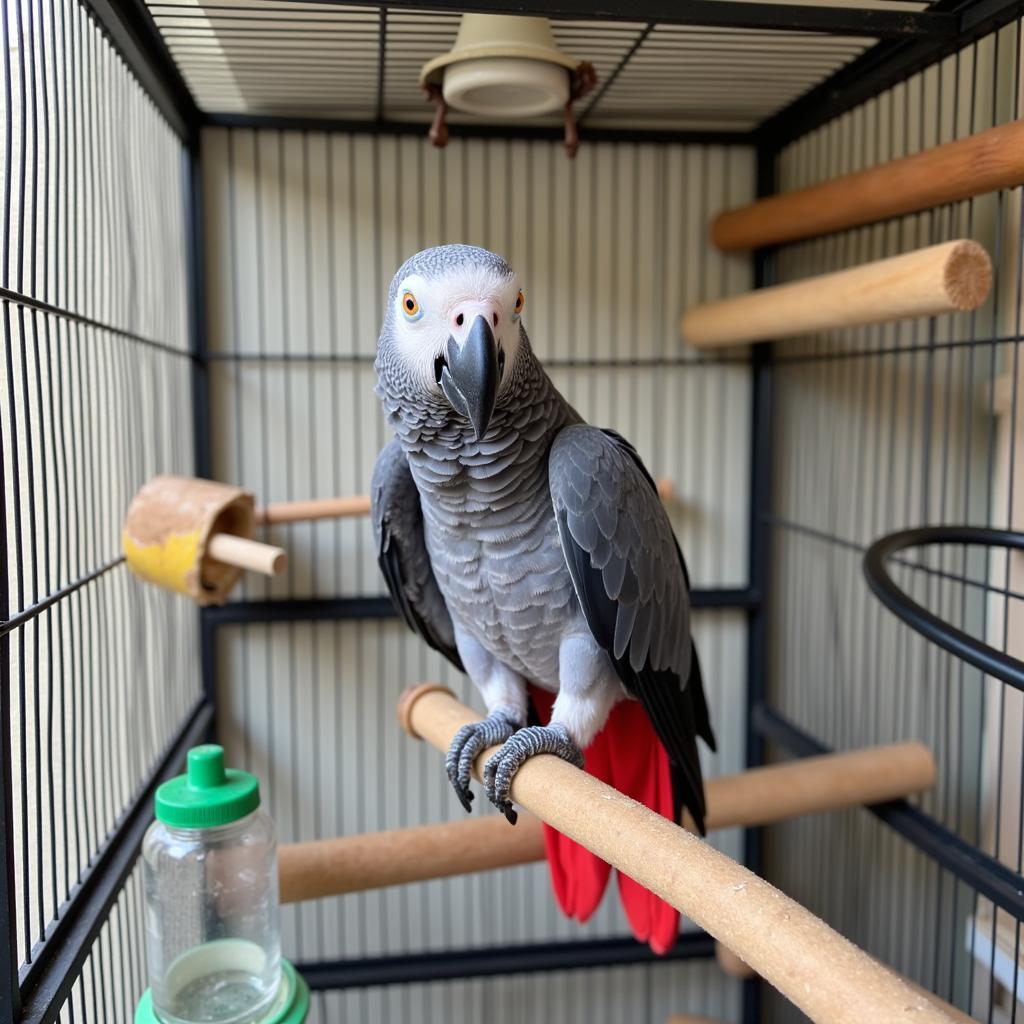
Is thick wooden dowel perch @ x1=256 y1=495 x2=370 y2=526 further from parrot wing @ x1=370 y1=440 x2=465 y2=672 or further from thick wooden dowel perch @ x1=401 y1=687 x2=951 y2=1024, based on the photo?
thick wooden dowel perch @ x1=401 y1=687 x2=951 y2=1024

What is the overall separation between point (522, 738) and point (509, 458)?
1.00 ft

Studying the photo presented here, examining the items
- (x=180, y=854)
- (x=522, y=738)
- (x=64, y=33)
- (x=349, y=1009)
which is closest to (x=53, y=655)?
(x=180, y=854)

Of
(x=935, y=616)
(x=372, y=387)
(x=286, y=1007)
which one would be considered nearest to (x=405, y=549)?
(x=286, y=1007)

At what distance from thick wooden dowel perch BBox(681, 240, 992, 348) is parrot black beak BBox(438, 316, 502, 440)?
1.89 ft

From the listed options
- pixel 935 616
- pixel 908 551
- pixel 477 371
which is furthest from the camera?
pixel 908 551

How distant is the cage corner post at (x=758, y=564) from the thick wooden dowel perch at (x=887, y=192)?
0.18 metres

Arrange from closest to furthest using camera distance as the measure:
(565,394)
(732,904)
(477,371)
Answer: (732,904) < (477,371) < (565,394)

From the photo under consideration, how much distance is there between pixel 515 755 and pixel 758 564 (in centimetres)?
107

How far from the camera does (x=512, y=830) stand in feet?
4.09

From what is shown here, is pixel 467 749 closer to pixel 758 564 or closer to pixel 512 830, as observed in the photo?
pixel 512 830

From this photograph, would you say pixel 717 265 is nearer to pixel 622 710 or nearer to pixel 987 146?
pixel 987 146

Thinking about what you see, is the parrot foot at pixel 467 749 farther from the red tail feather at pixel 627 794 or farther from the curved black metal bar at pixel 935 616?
the curved black metal bar at pixel 935 616

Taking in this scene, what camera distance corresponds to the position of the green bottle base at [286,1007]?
0.94 metres

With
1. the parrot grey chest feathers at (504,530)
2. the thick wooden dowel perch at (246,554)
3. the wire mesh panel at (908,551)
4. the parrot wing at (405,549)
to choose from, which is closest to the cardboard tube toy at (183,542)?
the thick wooden dowel perch at (246,554)
